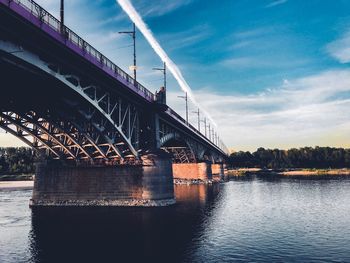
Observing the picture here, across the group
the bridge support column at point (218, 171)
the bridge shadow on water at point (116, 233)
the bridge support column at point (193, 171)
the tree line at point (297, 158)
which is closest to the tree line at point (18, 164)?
the bridge support column at point (193, 171)

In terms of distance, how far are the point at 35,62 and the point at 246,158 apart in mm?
171620

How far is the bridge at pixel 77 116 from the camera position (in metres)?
23.8

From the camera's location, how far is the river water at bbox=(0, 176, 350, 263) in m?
21.5

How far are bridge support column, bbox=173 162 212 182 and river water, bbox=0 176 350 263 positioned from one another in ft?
Answer: 156

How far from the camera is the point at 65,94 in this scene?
30938mm

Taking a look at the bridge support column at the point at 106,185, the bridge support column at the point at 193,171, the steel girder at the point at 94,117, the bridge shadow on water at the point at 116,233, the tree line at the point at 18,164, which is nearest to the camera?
the bridge shadow on water at the point at 116,233

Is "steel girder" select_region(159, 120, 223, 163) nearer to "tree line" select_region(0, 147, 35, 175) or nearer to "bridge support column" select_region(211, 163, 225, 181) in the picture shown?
"bridge support column" select_region(211, 163, 225, 181)

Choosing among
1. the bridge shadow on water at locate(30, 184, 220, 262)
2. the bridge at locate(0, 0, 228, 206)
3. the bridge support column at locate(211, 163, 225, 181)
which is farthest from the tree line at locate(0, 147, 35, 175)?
the bridge shadow on water at locate(30, 184, 220, 262)

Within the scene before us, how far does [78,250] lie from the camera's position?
2319 cm

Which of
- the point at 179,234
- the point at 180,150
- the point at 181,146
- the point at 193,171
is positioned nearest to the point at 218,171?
the point at 193,171

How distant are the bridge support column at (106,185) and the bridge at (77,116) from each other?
129 mm

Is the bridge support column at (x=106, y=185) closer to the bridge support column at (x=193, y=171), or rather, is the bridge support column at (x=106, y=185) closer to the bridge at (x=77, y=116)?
the bridge at (x=77, y=116)

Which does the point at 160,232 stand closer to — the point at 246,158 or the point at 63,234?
the point at 63,234

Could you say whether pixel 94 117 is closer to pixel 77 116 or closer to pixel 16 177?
pixel 77 116
